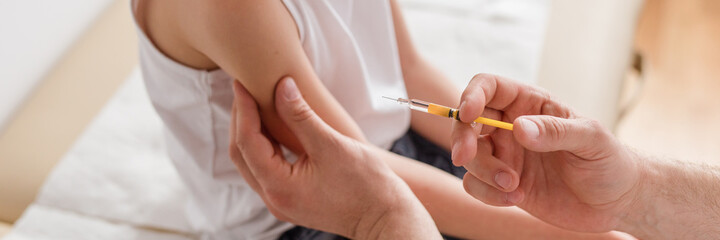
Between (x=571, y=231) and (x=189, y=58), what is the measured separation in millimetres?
636

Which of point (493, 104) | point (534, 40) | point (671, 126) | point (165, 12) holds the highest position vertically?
point (165, 12)

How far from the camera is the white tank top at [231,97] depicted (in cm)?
90

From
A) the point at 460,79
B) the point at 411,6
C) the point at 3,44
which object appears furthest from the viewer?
the point at 411,6

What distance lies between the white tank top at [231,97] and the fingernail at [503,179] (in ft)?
0.99

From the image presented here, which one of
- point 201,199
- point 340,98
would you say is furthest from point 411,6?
point 201,199

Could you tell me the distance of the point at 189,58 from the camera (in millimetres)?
864

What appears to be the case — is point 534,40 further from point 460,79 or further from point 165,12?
point 165,12

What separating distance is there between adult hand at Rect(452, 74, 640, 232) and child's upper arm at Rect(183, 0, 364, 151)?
9.5 inches

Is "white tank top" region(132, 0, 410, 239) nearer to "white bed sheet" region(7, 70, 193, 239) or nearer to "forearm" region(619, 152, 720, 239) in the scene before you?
"white bed sheet" region(7, 70, 193, 239)

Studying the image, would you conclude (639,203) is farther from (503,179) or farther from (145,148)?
(145,148)

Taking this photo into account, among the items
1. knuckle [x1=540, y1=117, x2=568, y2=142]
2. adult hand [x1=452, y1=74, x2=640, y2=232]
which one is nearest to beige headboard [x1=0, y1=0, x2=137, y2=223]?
→ adult hand [x1=452, y1=74, x2=640, y2=232]

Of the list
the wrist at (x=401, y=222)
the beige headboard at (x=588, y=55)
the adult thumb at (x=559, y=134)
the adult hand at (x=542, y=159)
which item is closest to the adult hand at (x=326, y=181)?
the wrist at (x=401, y=222)

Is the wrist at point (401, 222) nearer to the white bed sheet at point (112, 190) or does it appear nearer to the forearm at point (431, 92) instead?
the forearm at point (431, 92)

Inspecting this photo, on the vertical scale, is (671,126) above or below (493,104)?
below
